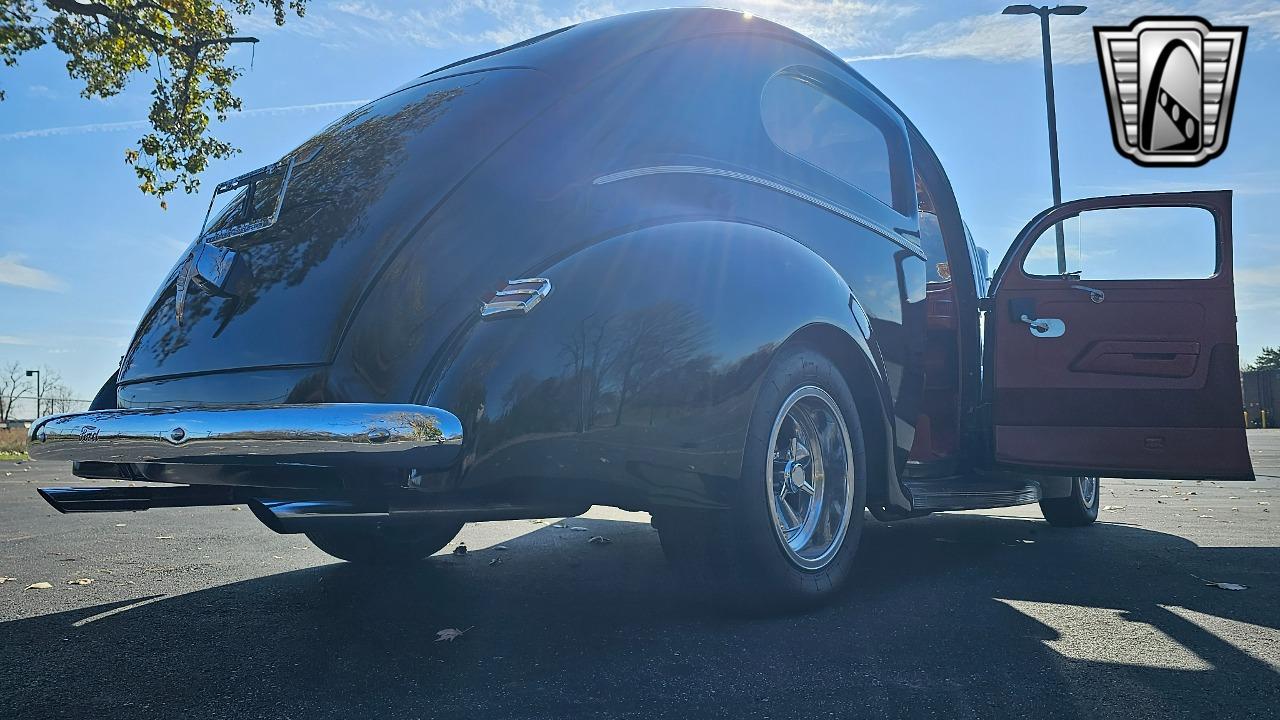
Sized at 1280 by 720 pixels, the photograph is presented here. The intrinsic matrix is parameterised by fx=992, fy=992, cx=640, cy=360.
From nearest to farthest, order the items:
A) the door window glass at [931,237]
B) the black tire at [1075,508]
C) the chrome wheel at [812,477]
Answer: the chrome wheel at [812,477] < the door window glass at [931,237] < the black tire at [1075,508]

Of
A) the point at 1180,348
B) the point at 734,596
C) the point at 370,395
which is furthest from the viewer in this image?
the point at 1180,348

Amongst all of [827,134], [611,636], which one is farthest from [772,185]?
[611,636]

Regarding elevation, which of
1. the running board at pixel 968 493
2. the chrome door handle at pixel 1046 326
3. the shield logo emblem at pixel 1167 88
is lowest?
the running board at pixel 968 493

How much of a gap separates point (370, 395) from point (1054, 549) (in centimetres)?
365

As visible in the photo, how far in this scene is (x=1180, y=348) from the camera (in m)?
A: 4.08

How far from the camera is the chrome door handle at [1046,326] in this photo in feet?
13.8

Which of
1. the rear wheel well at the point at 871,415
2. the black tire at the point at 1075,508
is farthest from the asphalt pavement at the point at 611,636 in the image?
the black tire at the point at 1075,508

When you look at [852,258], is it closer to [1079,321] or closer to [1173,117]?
[1079,321]

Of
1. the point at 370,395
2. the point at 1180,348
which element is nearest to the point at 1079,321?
the point at 1180,348

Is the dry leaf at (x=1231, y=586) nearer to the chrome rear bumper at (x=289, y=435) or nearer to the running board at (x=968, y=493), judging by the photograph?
the running board at (x=968, y=493)

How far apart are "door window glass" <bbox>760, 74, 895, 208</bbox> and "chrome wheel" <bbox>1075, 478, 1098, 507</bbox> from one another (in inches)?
96.5

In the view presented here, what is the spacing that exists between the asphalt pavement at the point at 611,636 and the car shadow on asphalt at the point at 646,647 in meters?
0.01

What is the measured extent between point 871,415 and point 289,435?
6.76ft

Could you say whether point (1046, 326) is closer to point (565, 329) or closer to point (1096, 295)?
point (1096, 295)
